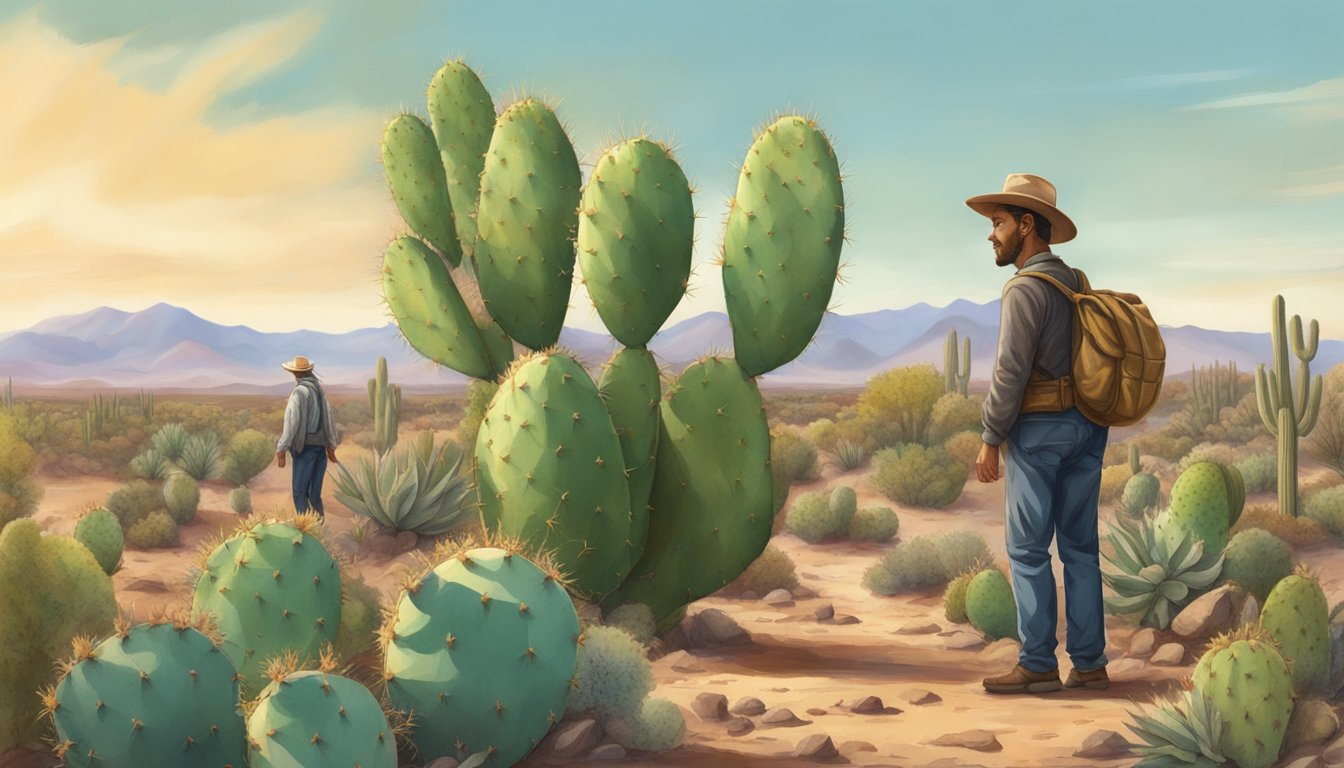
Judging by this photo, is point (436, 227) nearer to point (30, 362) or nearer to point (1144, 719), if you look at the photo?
point (1144, 719)

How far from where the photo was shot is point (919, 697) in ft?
22.1

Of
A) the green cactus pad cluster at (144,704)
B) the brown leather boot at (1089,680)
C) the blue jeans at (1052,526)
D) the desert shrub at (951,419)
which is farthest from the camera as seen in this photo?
the desert shrub at (951,419)

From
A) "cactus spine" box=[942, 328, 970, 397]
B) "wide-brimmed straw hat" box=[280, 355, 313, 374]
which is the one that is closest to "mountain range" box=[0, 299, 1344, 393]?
"cactus spine" box=[942, 328, 970, 397]

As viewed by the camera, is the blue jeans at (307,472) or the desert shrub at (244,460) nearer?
the blue jeans at (307,472)

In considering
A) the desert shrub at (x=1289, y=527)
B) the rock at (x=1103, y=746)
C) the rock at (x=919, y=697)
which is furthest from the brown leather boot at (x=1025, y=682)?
the desert shrub at (x=1289, y=527)

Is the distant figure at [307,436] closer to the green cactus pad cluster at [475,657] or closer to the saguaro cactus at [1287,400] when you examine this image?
the green cactus pad cluster at [475,657]

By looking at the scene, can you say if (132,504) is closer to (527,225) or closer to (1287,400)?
(527,225)

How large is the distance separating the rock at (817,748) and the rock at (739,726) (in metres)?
0.43

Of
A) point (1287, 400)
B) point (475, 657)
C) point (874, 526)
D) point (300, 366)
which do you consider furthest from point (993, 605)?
point (1287, 400)

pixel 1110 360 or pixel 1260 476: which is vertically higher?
pixel 1110 360

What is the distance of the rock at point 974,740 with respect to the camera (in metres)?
5.75

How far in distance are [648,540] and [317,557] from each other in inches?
106

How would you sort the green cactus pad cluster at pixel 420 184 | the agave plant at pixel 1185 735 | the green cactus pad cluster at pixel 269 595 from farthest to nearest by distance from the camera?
the green cactus pad cluster at pixel 420 184 < the green cactus pad cluster at pixel 269 595 < the agave plant at pixel 1185 735

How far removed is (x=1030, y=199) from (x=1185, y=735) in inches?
95.7
